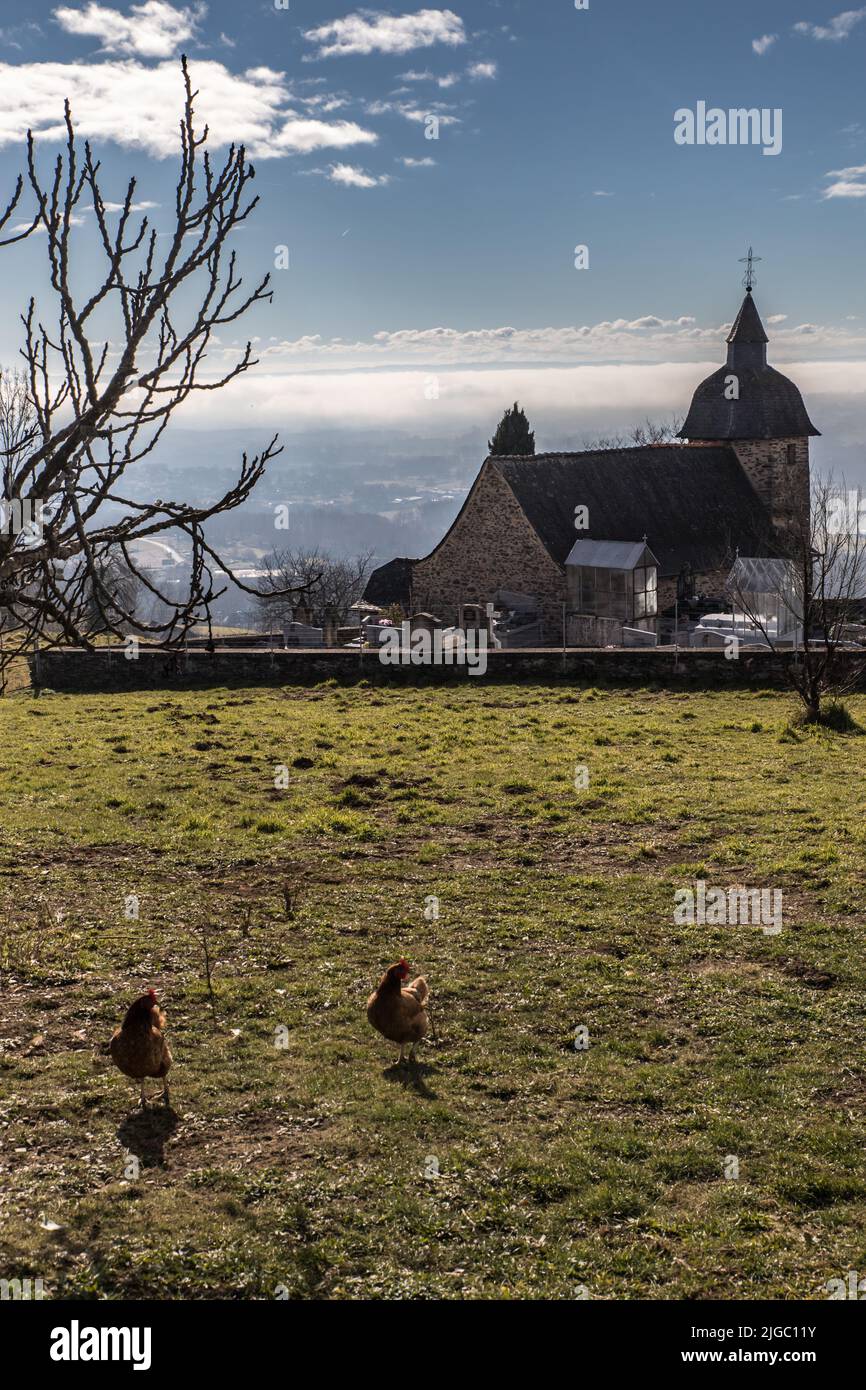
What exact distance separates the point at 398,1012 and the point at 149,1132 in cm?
170

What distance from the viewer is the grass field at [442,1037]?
223 inches

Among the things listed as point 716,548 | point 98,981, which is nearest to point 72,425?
point 98,981

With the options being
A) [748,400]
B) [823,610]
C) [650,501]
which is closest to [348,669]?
[823,610]

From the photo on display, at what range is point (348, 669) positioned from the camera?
25781 mm

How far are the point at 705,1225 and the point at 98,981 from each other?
16.9 ft

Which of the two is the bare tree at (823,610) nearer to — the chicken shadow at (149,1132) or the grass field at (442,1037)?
the grass field at (442,1037)

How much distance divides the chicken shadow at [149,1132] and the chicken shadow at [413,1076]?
1.40 meters

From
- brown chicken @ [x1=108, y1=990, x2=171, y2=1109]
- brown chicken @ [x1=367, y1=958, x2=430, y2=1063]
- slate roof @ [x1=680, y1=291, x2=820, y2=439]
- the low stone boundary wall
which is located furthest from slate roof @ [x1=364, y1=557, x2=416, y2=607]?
brown chicken @ [x1=108, y1=990, x2=171, y2=1109]

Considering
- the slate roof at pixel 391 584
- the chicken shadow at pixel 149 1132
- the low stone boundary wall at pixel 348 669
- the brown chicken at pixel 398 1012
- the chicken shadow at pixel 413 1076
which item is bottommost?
the chicken shadow at pixel 149 1132

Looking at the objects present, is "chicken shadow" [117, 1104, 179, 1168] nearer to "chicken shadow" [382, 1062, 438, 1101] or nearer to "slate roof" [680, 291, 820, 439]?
"chicken shadow" [382, 1062, 438, 1101]

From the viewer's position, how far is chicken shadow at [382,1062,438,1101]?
724 cm

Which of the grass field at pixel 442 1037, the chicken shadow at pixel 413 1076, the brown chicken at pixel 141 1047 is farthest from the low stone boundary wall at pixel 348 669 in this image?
the brown chicken at pixel 141 1047

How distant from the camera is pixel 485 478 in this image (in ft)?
135
